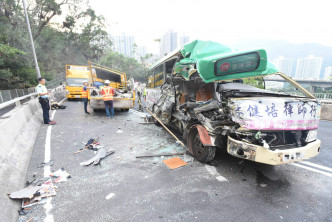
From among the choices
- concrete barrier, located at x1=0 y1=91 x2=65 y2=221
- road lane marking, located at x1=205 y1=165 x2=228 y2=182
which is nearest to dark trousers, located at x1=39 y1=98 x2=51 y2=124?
concrete barrier, located at x1=0 y1=91 x2=65 y2=221

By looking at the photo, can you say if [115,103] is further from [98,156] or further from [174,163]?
[174,163]

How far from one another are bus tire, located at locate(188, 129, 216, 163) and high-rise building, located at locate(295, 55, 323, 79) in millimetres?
84053

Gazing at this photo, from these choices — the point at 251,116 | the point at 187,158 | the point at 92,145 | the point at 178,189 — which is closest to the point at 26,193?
the point at 92,145

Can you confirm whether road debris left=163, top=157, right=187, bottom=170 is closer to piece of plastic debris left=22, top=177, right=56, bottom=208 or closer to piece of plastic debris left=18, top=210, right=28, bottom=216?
piece of plastic debris left=22, top=177, right=56, bottom=208

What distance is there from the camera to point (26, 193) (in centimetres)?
250

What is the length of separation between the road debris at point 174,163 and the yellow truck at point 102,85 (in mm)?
5112

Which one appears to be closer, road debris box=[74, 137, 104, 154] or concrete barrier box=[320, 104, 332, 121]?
road debris box=[74, 137, 104, 154]

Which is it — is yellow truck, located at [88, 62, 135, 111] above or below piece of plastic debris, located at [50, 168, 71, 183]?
above

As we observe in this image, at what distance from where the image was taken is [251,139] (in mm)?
2740

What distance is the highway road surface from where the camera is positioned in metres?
2.32

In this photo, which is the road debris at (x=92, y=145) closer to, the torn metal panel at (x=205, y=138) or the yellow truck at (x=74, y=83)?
the torn metal panel at (x=205, y=138)

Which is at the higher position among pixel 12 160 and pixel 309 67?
pixel 309 67

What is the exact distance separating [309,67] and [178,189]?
93.7 meters

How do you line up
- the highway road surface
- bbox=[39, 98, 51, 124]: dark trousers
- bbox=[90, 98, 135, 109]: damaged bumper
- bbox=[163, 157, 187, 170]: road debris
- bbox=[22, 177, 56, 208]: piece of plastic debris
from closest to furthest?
the highway road surface, bbox=[22, 177, 56, 208]: piece of plastic debris, bbox=[163, 157, 187, 170]: road debris, bbox=[39, 98, 51, 124]: dark trousers, bbox=[90, 98, 135, 109]: damaged bumper
